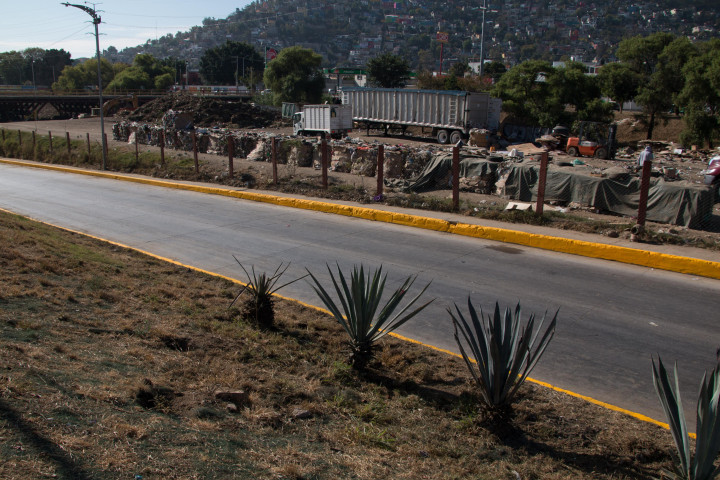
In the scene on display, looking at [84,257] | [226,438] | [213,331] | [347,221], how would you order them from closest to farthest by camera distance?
[226,438] → [213,331] → [84,257] → [347,221]

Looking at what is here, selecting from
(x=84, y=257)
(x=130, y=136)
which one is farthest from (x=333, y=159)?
(x=130, y=136)

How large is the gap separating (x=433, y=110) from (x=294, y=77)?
124 feet

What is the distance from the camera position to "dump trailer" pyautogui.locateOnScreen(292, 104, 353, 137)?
36.2 metres

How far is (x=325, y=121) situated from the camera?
119 ft

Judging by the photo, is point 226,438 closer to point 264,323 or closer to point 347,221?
point 264,323

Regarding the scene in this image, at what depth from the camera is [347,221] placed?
14.7 meters

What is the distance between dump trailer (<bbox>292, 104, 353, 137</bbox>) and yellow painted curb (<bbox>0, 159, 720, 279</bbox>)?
59.4 feet

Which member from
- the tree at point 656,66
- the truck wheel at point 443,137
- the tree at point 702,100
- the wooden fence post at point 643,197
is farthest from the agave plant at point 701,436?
the tree at point 656,66

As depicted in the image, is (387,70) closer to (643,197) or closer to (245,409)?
(643,197)

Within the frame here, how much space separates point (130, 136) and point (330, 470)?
3453 cm

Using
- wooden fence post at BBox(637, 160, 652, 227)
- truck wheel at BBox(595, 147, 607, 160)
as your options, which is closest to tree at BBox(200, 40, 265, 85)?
truck wheel at BBox(595, 147, 607, 160)

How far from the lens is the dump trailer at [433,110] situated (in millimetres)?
34906

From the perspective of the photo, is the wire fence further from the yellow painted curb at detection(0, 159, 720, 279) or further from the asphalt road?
the asphalt road

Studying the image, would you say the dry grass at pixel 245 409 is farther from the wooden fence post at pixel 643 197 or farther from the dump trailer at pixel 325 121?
the dump trailer at pixel 325 121
